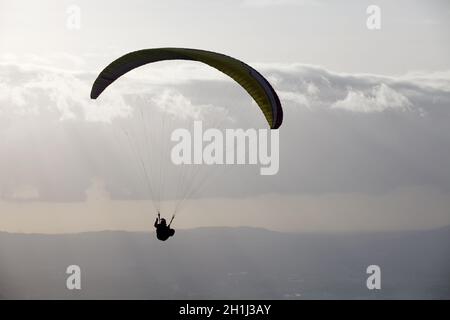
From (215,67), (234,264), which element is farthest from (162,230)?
(234,264)

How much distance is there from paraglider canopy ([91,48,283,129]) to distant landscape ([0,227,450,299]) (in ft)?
295

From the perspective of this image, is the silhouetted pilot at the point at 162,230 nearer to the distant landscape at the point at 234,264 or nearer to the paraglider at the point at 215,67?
the paraglider at the point at 215,67

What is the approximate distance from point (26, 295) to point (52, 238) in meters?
69.7

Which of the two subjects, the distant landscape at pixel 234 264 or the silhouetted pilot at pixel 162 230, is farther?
the distant landscape at pixel 234 264

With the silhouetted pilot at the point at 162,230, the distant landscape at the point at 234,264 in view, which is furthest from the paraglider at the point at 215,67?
the distant landscape at the point at 234,264

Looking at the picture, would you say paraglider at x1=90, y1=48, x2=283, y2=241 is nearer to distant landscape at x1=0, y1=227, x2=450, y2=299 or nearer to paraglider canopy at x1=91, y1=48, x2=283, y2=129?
paraglider canopy at x1=91, y1=48, x2=283, y2=129

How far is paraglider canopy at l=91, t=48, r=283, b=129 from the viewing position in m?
17.1

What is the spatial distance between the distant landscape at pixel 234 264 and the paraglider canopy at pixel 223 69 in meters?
89.8

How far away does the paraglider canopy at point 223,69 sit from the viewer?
17125mm

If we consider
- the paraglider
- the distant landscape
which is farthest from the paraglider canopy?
the distant landscape

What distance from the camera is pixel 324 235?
178 metres
